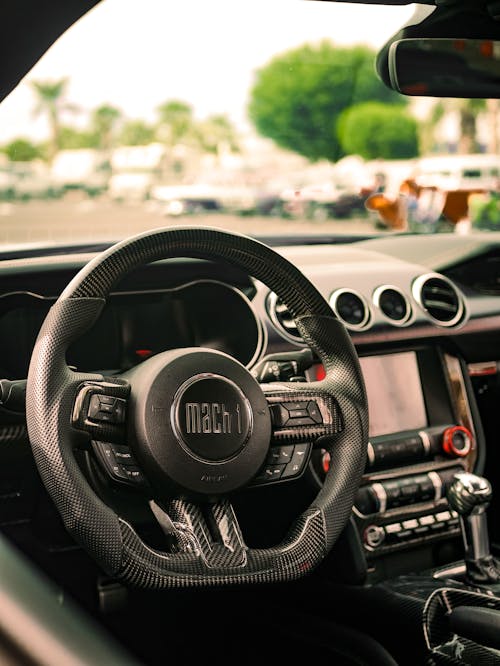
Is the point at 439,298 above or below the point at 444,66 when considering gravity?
below

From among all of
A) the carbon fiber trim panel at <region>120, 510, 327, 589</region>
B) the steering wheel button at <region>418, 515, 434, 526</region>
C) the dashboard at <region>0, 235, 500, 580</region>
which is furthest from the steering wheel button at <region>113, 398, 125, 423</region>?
the steering wheel button at <region>418, 515, 434, 526</region>

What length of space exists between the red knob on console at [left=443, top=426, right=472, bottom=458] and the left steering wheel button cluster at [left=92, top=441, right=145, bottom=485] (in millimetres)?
1511

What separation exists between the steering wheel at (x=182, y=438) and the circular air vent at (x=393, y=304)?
112 cm

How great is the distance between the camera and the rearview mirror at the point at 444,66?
1.82 metres

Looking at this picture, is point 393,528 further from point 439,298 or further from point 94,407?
point 94,407

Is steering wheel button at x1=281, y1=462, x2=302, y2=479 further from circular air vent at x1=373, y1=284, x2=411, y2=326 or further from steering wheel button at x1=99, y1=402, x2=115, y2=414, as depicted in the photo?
circular air vent at x1=373, y1=284, x2=411, y2=326

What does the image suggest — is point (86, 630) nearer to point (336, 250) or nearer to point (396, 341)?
point (396, 341)

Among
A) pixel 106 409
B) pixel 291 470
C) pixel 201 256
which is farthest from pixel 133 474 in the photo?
pixel 201 256

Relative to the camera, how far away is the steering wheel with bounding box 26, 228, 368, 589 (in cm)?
165

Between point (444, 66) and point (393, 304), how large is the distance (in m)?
1.31

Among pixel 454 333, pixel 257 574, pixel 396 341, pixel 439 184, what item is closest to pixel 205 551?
pixel 257 574

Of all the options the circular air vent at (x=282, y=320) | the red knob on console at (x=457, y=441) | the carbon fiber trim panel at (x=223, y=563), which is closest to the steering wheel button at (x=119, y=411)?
the carbon fiber trim panel at (x=223, y=563)

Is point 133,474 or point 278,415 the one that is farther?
point 278,415

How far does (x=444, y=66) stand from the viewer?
6.13ft
